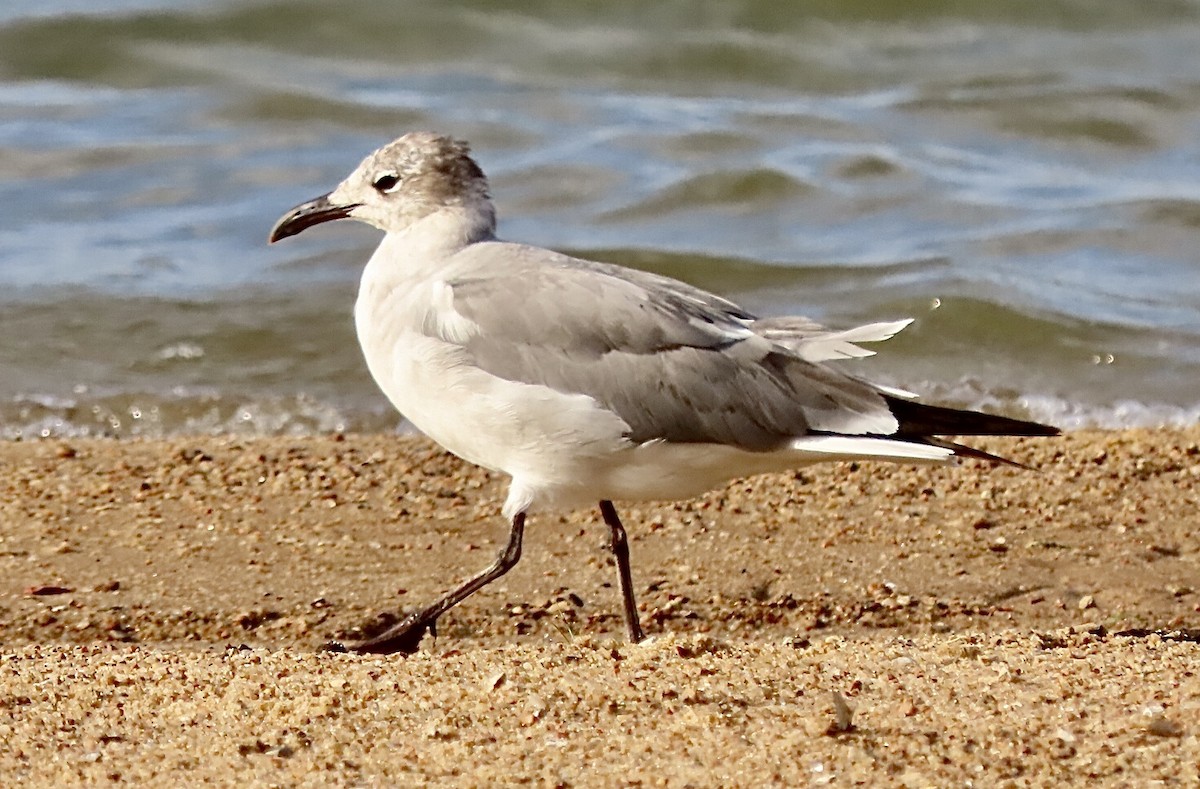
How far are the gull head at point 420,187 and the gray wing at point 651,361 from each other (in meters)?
0.74

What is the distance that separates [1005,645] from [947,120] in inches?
386

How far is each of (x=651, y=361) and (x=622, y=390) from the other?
124 mm

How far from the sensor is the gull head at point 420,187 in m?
6.14

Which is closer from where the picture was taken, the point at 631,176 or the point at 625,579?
the point at 625,579

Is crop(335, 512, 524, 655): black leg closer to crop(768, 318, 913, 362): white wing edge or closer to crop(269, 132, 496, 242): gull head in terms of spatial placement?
crop(768, 318, 913, 362): white wing edge

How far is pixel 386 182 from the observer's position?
6.23 m

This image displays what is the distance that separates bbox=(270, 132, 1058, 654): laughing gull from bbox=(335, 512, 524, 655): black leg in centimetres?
1

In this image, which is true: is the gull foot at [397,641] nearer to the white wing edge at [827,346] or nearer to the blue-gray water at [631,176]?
the white wing edge at [827,346]

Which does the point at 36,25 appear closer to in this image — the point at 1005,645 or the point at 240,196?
the point at 240,196

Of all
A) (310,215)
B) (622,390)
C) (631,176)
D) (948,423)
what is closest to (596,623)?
(622,390)

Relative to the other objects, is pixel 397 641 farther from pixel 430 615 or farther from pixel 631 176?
pixel 631 176

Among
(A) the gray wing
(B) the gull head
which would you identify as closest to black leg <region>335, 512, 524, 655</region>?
(A) the gray wing

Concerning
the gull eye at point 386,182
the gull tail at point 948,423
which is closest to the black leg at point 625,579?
the gull tail at point 948,423

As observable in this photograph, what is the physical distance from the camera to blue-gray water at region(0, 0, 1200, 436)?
32.0 ft
